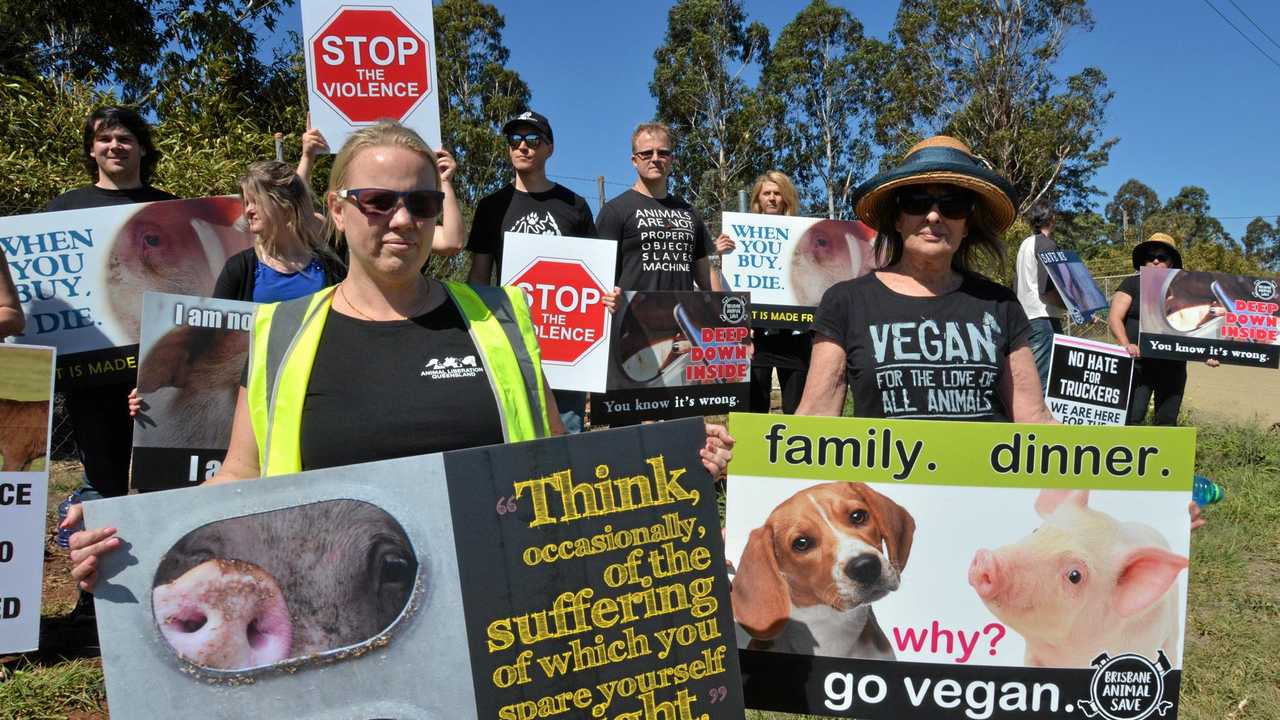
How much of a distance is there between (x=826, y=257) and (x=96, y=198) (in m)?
4.64

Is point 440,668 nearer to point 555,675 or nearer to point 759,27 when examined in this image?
point 555,675

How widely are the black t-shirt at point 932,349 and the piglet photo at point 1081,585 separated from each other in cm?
36

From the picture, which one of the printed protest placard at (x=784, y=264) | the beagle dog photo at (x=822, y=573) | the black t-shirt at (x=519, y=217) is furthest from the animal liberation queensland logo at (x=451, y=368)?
the printed protest placard at (x=784, y=264)

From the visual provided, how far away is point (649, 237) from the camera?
5035 millimetres

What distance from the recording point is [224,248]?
4.06m

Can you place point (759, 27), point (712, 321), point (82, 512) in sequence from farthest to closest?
Answer: point (759, 27), point (712, 321), point (82, 512)

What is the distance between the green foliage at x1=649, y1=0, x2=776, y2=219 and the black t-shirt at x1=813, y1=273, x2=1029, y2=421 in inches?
1271

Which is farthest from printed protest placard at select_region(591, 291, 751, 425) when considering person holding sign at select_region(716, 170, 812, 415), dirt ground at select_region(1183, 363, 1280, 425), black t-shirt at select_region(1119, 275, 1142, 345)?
dirt ground at select_region(1183, 363, 1280, 425)

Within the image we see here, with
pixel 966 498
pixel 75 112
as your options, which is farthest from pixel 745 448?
pixel 75 112

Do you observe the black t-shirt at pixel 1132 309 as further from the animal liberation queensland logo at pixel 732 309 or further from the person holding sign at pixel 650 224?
the person holding sign at pixel 650 224

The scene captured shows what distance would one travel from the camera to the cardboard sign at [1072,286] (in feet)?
24.6

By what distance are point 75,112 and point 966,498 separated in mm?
8960

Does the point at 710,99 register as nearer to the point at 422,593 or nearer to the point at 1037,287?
the point at 1037,287

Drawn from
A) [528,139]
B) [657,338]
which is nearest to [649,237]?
[657,338]
